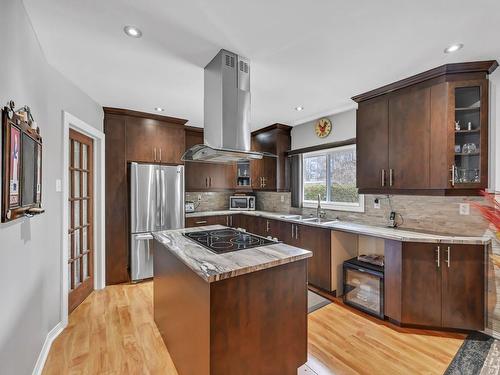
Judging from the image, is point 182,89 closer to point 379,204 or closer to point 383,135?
point 383,135

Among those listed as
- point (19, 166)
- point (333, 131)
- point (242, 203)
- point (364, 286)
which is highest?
point (333, 131)

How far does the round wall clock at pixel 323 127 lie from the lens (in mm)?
3808

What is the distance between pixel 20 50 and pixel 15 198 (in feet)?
3.08

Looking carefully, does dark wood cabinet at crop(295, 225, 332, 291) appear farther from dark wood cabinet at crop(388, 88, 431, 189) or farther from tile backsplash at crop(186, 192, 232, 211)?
tile backsplash at crop(186, 192, 232, 211)

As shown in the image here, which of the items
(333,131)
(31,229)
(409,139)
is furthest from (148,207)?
(409,139)

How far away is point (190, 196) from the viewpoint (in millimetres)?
4926

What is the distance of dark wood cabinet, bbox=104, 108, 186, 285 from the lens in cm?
352

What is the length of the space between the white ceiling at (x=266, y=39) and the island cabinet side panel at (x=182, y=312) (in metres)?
1.71

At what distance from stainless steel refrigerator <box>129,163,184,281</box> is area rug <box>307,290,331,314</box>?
2.22 meters

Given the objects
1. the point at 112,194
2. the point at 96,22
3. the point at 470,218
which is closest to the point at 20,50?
the point at 96,22

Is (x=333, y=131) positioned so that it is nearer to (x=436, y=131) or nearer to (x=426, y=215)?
(x=436, y=131)

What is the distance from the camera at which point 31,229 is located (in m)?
1.78

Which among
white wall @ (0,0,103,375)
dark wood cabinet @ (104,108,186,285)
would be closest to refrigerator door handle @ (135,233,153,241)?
dark wood cabinet @ (104,108,186,285)

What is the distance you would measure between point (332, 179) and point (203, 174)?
2.38 meters
